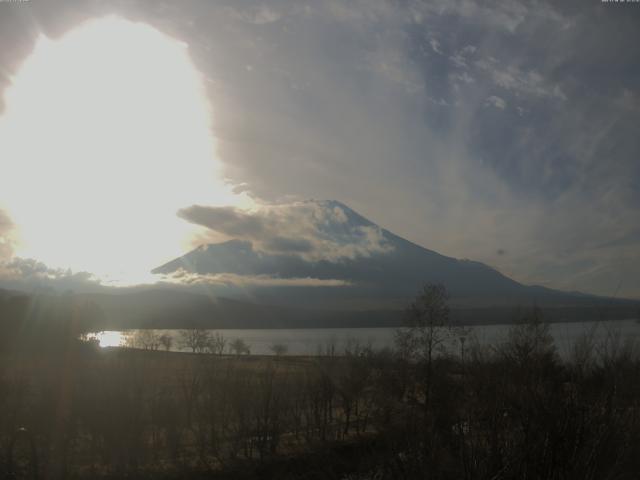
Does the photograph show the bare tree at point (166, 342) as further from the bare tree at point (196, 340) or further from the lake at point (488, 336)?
the bare tree at point (196, 340)

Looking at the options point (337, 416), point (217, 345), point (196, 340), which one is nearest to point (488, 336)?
point (217, 345)

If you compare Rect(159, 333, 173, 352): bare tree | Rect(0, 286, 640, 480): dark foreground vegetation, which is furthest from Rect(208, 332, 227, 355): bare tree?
Rect(0, 286, 640, 480): dark foreground vegetation

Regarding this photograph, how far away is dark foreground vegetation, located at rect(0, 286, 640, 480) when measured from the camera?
5.94 meters

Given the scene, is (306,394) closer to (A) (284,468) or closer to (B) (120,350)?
(A) (284,468)

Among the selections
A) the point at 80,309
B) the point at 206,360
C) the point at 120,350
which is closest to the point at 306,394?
the point at 206,360

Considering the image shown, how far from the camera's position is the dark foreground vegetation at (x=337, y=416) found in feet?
19.5

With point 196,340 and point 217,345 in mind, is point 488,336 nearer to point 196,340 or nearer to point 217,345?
point 217,345

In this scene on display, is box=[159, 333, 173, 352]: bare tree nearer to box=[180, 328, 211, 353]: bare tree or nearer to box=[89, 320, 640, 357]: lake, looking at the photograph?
box=[89, 320, 640, 357]: lake

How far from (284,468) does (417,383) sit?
17473mm

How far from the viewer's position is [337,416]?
3359 centimetres

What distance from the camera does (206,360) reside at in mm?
32344

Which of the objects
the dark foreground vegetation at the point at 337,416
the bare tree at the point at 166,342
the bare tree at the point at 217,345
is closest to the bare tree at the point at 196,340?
the bare tree at the point at 217,345

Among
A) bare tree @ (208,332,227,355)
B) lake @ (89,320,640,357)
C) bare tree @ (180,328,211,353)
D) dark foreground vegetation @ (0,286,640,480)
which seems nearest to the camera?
dark foreground vegetation @ (0,286,640,480)

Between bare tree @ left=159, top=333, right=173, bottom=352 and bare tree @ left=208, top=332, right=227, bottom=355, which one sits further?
bare tree @ left=208, top=332, right=227, bottom=355
